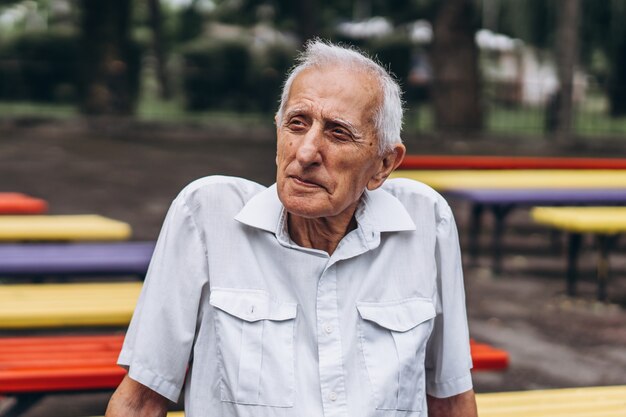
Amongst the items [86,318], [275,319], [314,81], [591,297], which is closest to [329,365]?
[275,319]

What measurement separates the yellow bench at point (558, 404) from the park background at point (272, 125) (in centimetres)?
183

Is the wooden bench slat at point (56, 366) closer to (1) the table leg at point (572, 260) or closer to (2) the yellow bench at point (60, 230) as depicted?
(2) the yellow bench at point (60, 230)

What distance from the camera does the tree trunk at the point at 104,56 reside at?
2050 cm

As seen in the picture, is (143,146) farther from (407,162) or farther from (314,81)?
(314,81)

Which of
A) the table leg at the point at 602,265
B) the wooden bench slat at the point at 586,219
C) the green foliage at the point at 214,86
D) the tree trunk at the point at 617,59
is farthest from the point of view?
the green foliage at the point at 214,86

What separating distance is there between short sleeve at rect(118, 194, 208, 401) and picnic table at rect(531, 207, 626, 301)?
500 cm

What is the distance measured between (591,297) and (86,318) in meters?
4.23

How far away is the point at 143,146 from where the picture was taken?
1788 cm

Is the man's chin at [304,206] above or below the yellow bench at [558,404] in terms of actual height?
above

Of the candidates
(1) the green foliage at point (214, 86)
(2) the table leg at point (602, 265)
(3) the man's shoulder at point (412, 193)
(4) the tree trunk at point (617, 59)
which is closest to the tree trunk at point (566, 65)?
(4) the tree trunk at point (617, 59)

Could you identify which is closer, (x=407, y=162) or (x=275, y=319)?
(x=275, y=319)

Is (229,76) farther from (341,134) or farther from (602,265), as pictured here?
(341,134)

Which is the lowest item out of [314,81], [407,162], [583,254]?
[583,254]

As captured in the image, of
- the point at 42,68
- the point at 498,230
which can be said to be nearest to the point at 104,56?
the point at 42,68
